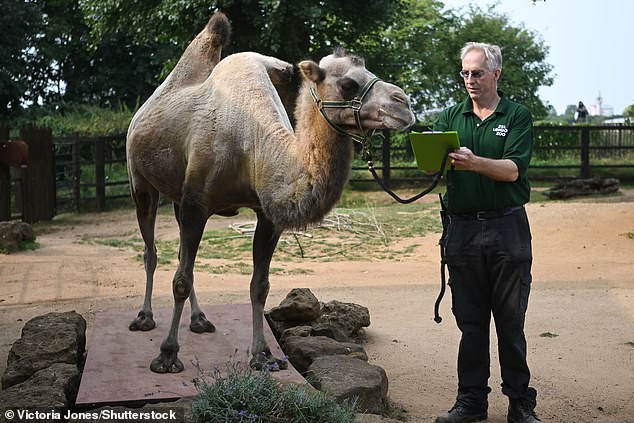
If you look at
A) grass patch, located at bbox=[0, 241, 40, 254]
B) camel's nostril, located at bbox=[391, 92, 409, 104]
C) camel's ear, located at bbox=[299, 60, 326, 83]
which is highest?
camel's ear, located at bbox=[299, 60, 326, 83]

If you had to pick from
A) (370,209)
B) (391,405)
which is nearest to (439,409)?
(391,405)

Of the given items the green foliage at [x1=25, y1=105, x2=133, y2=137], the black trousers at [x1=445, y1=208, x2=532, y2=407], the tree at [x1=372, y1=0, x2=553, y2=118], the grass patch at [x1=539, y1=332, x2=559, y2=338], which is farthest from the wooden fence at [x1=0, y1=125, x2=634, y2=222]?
the black trousers at [x1=445, y1=208, x2=532, y2=407]

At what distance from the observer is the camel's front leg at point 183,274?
540 cm

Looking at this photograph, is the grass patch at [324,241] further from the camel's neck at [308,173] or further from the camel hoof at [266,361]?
the camel's neck at [308,173]

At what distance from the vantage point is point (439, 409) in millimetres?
5285

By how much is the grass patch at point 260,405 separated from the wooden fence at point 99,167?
11.5 m

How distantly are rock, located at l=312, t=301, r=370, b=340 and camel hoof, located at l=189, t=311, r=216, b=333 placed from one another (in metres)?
0.97

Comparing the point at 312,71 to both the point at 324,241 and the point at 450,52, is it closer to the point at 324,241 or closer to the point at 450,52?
the point at 324,241

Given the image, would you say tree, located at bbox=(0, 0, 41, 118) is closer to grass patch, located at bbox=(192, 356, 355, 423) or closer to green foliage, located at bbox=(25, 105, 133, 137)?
green foliage, located at bbox=(25, 105, 133, 137)

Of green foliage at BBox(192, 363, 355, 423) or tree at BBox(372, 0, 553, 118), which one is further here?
tree at BBox(372, 0, 553, 118)

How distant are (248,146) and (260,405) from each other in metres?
1.83

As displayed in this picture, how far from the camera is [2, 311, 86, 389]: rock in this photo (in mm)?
5414

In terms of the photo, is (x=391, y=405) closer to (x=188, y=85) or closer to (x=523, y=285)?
(x=523, y=285)

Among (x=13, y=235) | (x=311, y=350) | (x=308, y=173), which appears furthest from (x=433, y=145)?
(x=13, y=235)
